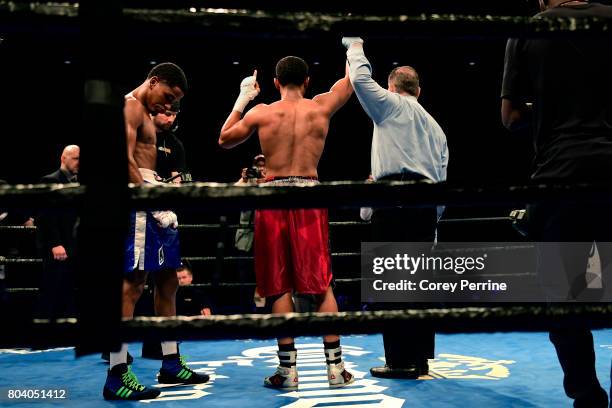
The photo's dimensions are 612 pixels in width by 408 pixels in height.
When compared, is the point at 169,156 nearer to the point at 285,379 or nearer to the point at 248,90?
the point at 248,90

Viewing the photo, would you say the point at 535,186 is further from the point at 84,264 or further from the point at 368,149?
the point at 368,149

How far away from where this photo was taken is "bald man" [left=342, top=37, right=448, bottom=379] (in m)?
2.63

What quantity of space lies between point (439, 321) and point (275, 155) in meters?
1.88

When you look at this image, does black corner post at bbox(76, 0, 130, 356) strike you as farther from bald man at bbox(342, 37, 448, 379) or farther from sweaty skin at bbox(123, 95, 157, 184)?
bald man at bbox(342, 37, 448, 379)

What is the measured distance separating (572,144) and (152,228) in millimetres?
1674

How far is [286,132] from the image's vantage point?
2.70 meters

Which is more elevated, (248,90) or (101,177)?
(248,90)

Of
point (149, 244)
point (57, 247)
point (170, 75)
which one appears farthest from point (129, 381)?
point (57, 247)

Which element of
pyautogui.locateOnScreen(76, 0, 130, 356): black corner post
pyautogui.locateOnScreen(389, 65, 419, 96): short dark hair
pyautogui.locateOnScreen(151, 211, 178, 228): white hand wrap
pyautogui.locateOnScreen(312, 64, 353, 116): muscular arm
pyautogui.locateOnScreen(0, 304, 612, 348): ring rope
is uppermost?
pyautogui.locateOnScreen(389, 65, 419, 96): short dark hair

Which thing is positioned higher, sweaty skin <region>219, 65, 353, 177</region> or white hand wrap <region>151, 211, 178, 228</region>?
sweaty skin <region>219, 65, 353, 177</region>

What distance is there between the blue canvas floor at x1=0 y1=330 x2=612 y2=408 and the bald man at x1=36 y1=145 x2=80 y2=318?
2.85 ft

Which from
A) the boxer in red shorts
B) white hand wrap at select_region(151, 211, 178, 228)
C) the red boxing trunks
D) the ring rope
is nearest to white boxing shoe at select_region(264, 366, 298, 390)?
the boxer in red shorts

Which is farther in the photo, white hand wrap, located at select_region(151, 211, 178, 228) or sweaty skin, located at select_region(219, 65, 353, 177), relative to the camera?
sweaty skin, located at select_region(219, 65, 353, 177)

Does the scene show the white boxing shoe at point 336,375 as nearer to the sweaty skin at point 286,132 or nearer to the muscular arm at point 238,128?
the sweaty skin at point 286,132
